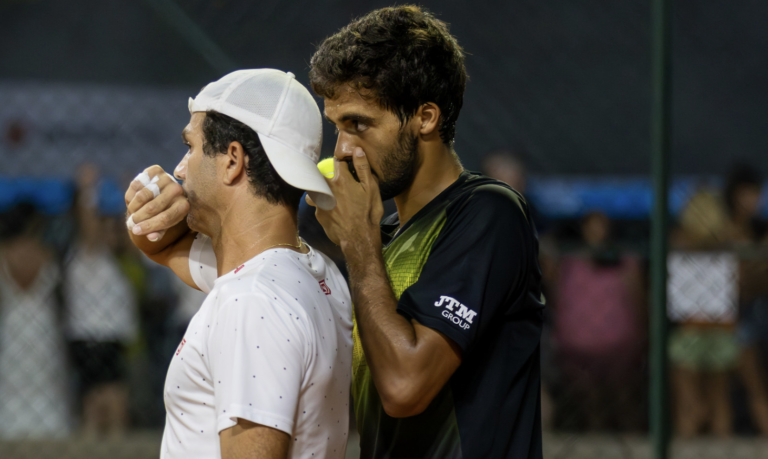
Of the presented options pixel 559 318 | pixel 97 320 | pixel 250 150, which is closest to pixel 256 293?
pixel 250 150

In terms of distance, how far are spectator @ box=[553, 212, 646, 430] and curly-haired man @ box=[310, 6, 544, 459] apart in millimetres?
2283

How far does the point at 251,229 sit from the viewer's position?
62.5 inches

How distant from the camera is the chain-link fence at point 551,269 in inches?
156

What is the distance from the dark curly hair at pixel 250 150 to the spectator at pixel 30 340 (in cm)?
312

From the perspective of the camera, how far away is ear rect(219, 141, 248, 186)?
158 centimetres

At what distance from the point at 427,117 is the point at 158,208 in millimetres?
701

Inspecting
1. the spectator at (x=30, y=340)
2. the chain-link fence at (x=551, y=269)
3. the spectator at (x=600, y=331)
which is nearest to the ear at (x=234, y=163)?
the chain-link fence at (x=551, y=269)

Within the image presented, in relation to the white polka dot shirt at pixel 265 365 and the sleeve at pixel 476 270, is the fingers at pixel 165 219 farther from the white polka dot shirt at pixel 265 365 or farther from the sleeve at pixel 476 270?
the sleeve at pixel 476 270

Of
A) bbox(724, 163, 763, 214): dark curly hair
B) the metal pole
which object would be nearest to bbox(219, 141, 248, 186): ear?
the metal pole

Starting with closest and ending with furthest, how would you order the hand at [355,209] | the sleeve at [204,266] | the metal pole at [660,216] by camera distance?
the hand at [355,209] → the sleeve at [204,266] → the metal pole at [660,216]

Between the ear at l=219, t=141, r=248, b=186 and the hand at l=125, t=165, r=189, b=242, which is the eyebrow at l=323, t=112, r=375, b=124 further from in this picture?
the hand at l=125, t=165, r=189, b=242

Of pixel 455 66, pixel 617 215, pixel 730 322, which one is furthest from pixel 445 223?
pixel 730 322

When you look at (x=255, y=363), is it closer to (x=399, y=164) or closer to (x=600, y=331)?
(x=399, y=164)

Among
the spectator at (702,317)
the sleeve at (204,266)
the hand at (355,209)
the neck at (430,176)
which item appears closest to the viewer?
the hand at (355,209)
